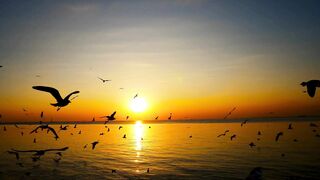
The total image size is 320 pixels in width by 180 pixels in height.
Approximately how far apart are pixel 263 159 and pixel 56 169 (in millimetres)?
27476

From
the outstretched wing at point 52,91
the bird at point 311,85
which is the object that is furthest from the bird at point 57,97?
the bird at point 311,85

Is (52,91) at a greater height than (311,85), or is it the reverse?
(52,91)

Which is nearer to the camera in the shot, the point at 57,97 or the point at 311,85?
the point at 311,85

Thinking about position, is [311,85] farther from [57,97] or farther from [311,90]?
[57,97]

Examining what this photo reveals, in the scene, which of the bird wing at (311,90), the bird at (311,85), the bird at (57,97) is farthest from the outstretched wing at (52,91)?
the bird wing at (311,90)

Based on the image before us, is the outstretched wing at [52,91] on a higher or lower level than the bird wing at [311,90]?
higher

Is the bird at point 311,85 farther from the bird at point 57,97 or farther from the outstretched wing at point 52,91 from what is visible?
the outstretched wing at point 52,91

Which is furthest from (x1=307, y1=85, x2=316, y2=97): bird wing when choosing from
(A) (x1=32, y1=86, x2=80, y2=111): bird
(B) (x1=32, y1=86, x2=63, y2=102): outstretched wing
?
(B) (x1=32, y1=86, x2=63, y2=102): outstretched wing

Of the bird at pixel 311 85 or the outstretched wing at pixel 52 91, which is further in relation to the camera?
the outstretched wing at pixel 52 91

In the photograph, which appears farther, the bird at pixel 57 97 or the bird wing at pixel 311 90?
the bird at pixel 57 97

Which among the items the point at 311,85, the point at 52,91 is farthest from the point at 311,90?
the point at 52,91

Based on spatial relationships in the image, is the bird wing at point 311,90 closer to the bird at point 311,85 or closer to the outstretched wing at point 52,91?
the bird at point 311,85

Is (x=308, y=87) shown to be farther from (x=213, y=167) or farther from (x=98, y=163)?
(x=98, y=163)

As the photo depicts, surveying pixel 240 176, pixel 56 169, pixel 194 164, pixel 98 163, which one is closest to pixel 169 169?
pixel 194 164
